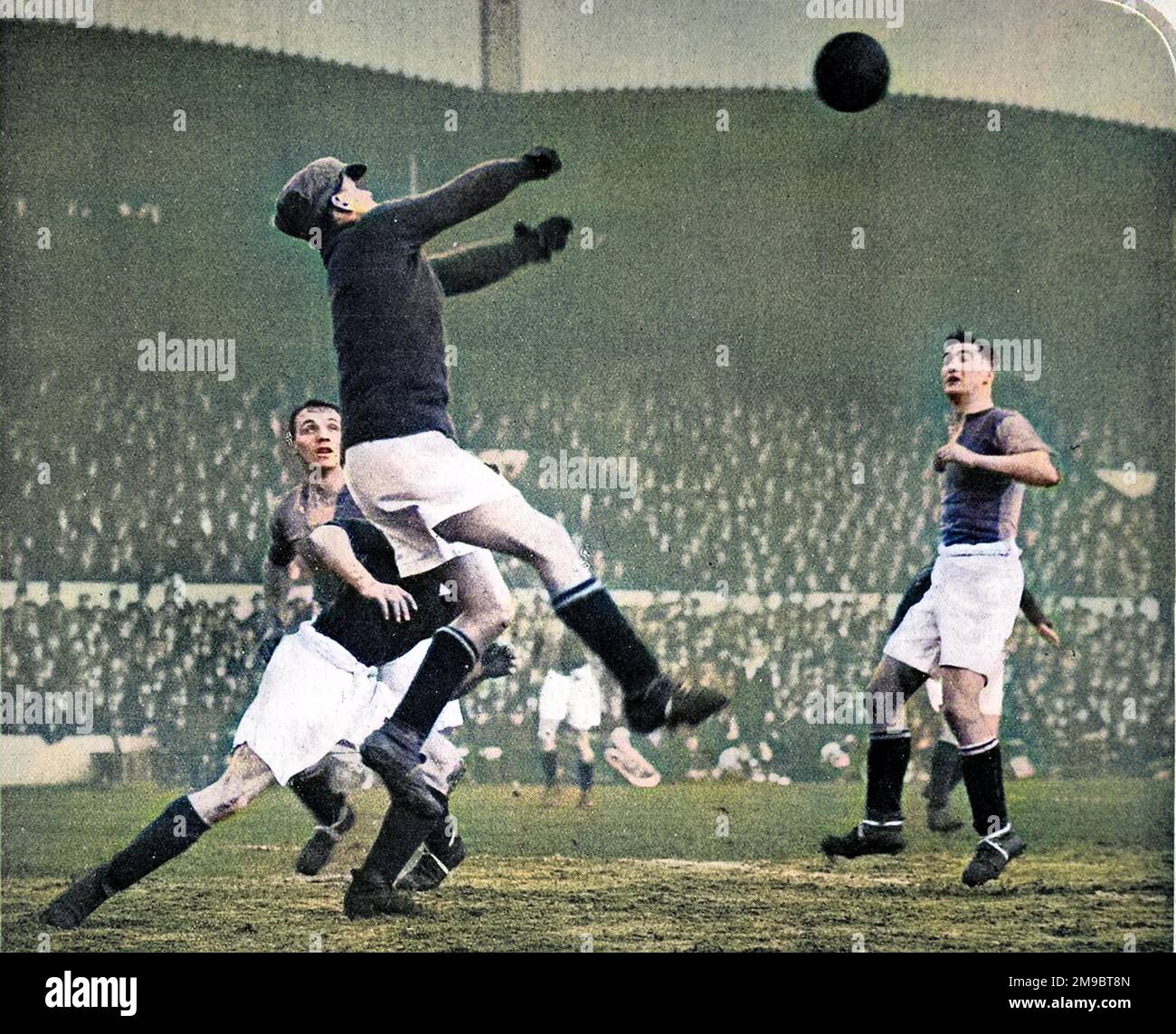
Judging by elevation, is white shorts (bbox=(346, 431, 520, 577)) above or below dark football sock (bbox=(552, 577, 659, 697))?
above

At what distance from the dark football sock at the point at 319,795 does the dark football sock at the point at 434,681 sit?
0.34 metres

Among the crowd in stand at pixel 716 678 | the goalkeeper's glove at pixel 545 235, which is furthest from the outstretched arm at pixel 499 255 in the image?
the crowd in stand at pixel 716 678

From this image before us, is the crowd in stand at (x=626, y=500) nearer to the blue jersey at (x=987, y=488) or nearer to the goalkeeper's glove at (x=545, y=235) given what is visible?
the blue jersey at (x=987, y=488)

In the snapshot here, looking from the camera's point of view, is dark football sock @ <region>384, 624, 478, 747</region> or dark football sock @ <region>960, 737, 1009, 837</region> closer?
dark football sock @ <region>384, 624, 478, 747</region>

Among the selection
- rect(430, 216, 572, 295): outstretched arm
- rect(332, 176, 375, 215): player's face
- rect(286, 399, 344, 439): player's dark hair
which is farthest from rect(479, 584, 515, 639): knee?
rect(332, 176, 375, 215): player's face

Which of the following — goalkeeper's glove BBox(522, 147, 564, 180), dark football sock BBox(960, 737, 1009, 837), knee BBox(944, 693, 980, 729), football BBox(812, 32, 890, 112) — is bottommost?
dark football sock BBox(960, 737, 1009, 837)

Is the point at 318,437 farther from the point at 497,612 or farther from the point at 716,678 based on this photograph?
the point at 716,678

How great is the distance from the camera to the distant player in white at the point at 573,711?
6.45 m

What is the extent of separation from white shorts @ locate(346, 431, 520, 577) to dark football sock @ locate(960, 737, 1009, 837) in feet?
Answer: 6.88

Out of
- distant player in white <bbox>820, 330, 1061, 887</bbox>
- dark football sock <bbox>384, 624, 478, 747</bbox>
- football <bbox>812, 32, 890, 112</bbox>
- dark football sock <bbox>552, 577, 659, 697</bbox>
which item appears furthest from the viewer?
football <bbox>812, 32, 890, 112</bbox>

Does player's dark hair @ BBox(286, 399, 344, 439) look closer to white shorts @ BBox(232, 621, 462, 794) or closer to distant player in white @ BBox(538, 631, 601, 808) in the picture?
white shorts @ BBox(232, 621, 462, 794)

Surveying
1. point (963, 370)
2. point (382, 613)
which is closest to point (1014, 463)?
point (963, 370)

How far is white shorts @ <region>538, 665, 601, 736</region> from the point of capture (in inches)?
254

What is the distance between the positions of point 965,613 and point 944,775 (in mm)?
628
